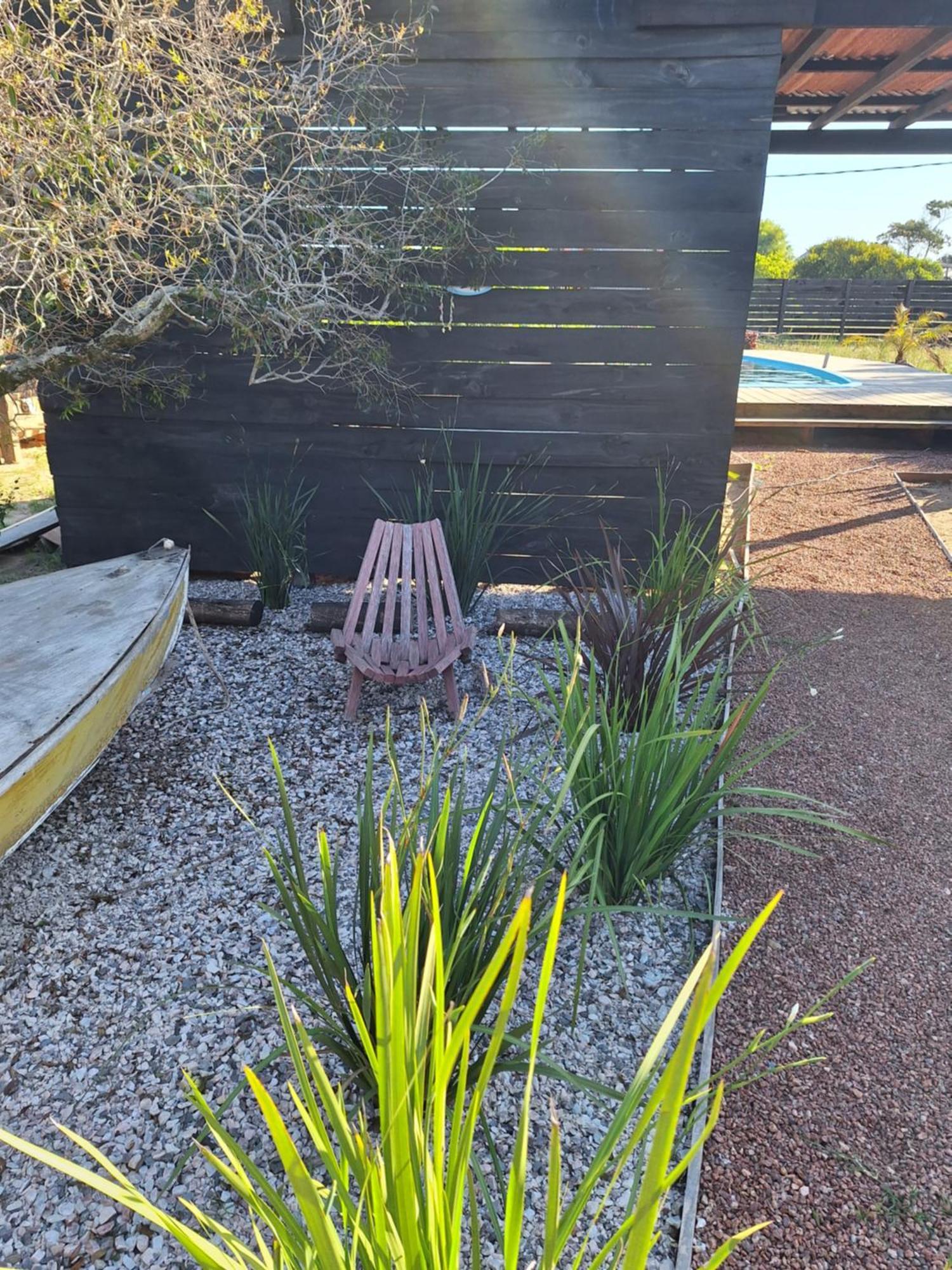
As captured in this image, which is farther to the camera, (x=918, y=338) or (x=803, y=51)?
(x=918, y=338)

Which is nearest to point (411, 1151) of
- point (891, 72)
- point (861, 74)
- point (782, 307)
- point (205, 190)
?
point (205, 190)

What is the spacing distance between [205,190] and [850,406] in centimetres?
647

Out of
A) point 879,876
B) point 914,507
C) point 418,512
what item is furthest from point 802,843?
point 914,507

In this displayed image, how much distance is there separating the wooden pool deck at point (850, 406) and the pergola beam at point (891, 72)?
2.44m

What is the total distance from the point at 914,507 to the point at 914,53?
8.58 ft

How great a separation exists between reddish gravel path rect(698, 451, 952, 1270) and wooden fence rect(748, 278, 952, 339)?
1326cm

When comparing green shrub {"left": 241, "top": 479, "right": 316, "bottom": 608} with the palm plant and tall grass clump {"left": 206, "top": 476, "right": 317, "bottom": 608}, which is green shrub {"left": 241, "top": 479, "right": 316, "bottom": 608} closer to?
tall grass clump {"left": 206, "top": 476, "right": 317, "bottom": 608}

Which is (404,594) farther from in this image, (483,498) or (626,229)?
(626,229)

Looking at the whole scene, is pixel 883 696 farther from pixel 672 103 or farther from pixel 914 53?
pixel 914 53

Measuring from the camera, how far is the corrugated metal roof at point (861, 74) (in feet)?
14.2

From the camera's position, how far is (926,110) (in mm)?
5594

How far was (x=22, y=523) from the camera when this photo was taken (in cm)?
514

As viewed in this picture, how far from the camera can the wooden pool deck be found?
759 cm

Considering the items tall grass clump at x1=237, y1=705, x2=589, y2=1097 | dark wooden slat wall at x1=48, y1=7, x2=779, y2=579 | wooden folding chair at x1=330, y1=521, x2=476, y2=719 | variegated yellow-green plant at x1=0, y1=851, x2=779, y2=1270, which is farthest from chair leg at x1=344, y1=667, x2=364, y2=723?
variegated yellow-green plant at x1=0, y1=851, x2=779, y2=1270
